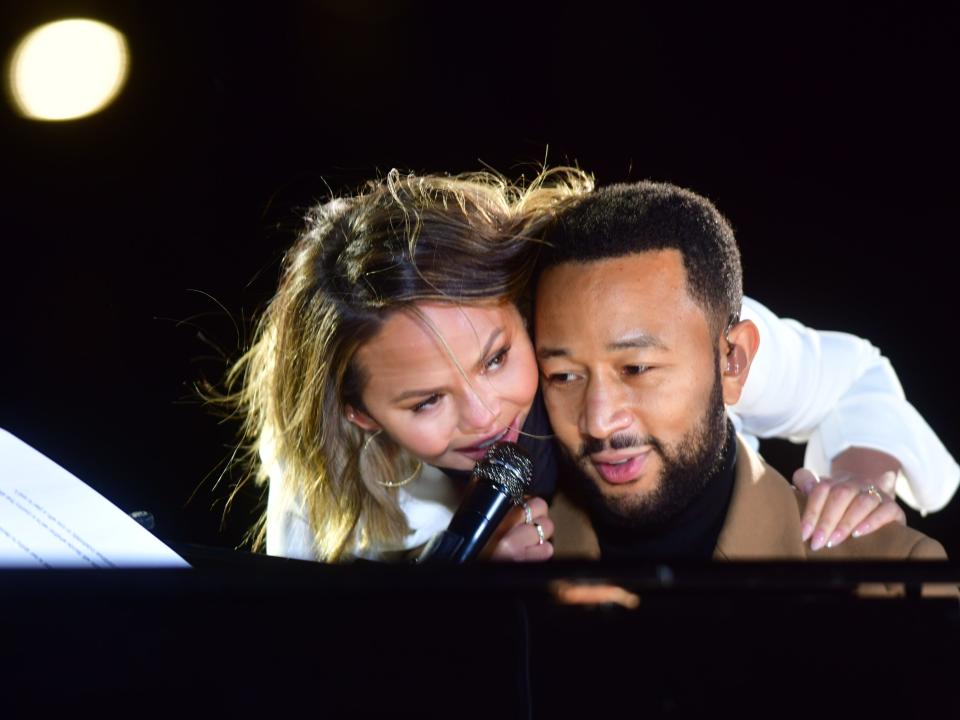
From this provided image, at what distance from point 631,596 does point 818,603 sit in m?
0.12

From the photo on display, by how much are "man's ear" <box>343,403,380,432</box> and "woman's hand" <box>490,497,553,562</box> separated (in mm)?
172

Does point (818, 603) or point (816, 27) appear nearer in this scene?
point (818, 603)

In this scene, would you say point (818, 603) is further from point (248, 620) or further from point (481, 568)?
point (248, 620)

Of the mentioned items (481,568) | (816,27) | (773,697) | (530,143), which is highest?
(816,27)

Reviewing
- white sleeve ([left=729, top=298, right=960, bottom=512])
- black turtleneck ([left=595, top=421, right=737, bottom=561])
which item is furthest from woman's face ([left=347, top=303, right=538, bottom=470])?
white sleeve ([left=729, top=298, right=960, bottom=512])

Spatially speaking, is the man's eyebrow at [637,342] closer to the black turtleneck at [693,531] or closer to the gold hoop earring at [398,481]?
the black turtleneck at [693,531]

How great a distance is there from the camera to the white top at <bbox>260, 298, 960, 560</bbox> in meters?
0.99

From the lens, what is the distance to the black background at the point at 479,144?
990 mm

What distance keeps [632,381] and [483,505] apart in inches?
8.6

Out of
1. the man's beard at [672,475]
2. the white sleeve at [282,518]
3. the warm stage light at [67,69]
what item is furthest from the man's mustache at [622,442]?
the warm stage light at [67,69]

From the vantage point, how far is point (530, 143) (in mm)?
993

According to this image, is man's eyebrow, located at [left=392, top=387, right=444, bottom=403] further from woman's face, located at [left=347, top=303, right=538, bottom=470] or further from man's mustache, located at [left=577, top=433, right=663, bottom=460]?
man's mustache, located at [left=577, top=433, right=663, bottom=460]

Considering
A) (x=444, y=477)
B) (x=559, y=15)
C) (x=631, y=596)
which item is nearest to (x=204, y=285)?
(x=444, y=477)

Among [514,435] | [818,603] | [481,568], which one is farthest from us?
[514,435]
